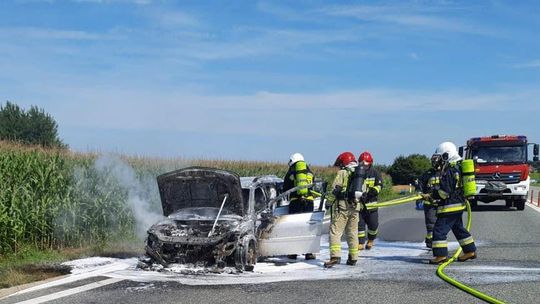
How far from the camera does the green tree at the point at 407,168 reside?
5775cm

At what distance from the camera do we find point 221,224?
30.9 ft

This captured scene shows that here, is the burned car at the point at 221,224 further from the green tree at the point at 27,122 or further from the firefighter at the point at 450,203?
the green tree at the point at 27,122

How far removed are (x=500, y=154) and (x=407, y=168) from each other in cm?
3600

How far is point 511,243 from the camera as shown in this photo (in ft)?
42.7

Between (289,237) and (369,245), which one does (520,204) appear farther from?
(289,237)

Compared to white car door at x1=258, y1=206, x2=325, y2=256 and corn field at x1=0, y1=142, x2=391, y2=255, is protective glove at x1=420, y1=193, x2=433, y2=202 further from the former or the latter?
corn field at x1=0, y1=142, x2=391, y2=255

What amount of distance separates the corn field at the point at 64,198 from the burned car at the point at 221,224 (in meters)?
3.00

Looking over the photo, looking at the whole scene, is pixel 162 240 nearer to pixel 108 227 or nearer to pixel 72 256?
pixel 72 256

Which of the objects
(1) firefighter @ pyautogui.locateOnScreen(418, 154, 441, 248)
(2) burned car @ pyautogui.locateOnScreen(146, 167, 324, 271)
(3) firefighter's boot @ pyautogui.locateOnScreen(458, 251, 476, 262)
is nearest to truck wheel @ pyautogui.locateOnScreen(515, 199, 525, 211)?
(1) firefighter @ pyautogui.locateOnScreen(418, 154, 441, 248)

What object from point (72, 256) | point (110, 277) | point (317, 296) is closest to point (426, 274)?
point (317, 296)

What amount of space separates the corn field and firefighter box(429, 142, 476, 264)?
6578 millimetres

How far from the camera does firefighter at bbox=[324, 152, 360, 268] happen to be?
10.1 metres

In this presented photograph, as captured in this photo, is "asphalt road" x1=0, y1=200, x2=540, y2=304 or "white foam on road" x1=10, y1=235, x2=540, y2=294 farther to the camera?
"white foam on road" x1=10, y1=235, x2=540, y2=294

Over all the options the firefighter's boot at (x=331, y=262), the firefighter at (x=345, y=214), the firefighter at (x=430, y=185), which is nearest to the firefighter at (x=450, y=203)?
the firefighter at (x=430, y=185)
